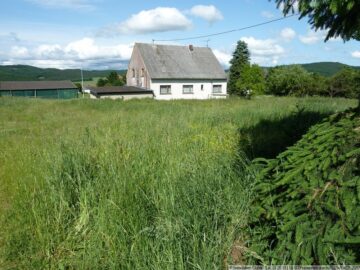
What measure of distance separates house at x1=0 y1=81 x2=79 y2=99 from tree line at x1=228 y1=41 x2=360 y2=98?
1249 inches

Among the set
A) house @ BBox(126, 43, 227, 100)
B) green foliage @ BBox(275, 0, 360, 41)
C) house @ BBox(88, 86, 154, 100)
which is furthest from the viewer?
house @ BBox(126, 43, 227, 100)

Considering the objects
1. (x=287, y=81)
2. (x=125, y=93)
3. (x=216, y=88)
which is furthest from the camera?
(x=216, y=88)

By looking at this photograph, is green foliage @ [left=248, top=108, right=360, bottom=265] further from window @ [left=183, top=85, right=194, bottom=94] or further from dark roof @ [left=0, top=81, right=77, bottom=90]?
dark roof @ [left=0, top=81, right=77, bottom=90]

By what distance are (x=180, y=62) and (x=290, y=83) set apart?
14.7 metres

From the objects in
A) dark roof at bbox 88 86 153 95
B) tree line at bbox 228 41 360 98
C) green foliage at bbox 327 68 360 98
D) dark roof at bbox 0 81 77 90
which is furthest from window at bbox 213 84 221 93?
dark roof at bbox 0 81 77 90

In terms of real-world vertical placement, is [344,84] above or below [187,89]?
above

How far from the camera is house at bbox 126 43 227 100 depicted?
Result: 134 feet

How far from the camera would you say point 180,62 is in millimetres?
43000

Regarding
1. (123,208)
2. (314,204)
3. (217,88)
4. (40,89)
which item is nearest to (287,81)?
(217,88)

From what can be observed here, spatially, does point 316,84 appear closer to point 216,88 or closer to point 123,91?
point 216,88

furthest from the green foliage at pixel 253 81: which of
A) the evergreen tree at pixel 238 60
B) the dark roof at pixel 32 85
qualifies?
the dark roof at pixel 32 85

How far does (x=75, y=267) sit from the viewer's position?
2.93m

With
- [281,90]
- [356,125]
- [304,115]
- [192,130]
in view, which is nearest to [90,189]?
[356,125]

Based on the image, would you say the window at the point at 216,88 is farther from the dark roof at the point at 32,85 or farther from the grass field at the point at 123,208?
the grass field at the point at 123,208
